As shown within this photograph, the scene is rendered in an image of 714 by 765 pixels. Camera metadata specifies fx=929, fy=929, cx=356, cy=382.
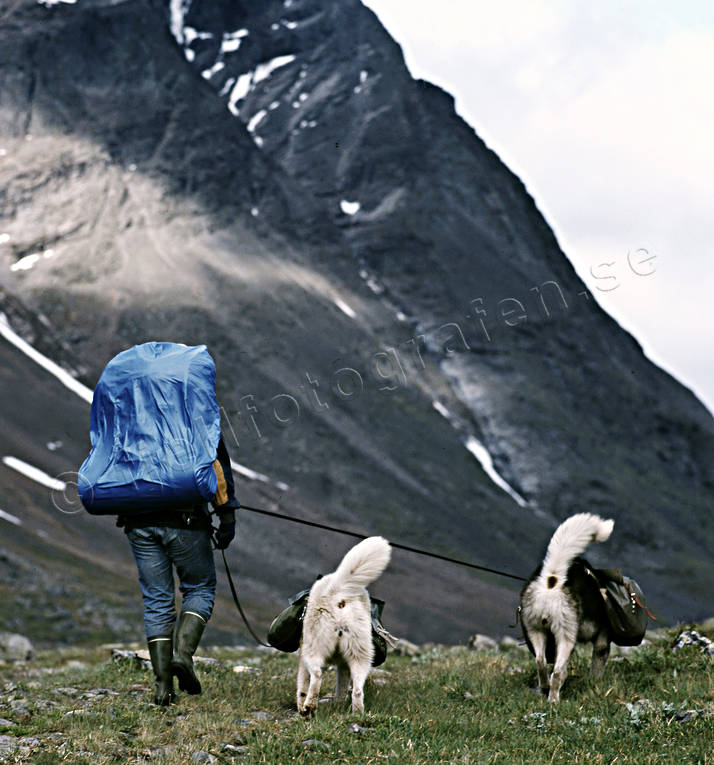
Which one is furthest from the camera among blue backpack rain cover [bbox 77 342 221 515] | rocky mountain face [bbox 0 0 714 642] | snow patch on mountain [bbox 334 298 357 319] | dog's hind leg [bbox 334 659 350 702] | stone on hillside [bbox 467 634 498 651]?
snow patch on mountain [bbox 334 298 357 319]

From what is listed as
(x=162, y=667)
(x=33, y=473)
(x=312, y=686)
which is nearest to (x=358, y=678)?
(x=312, y=686)

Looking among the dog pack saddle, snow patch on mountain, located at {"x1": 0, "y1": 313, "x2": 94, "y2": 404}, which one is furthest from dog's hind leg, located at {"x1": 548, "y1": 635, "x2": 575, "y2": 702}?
snow patch on mountain, located at {"x1": 0, "y1": 313, "x2": 94, "y2": 404}

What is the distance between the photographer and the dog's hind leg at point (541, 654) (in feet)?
26.4

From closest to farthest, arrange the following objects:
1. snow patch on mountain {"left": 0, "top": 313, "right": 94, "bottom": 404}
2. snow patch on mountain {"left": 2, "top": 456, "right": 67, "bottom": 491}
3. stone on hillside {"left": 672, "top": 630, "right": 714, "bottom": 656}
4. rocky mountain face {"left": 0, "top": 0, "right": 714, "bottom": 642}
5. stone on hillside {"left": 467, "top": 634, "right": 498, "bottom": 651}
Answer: stone on hillside {"left": 672, "top": 630, "right": 714, "bottom": 656}
stone on hillside {"left": 467, "top": 634, "right": 498, "bottom": 651}
snow patch on mountain {"left": 2, "top": 456, "right": 67, "bottom": 491}
rocky mountain face {"left": 0, "top": 0, "right": 714, "bottom": 642}
snow patch on mountain {"left": 0, "top": 313, "right": 94, "bottom": 404}

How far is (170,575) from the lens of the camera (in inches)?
304

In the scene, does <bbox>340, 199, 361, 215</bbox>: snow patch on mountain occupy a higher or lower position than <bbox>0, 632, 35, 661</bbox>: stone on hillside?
higher

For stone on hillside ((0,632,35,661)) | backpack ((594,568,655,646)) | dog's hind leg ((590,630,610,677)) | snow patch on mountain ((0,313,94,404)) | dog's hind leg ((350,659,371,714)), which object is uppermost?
snow patch on mountain ((0,313,94,404))

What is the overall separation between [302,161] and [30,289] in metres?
48.6

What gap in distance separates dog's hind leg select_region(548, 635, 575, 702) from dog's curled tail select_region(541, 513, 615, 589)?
1.58ft

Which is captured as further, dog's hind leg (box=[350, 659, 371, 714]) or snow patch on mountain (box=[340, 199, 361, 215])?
snow patch on mountain (box=[340, 199, 361, 215])

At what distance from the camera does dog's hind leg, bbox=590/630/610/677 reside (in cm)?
848

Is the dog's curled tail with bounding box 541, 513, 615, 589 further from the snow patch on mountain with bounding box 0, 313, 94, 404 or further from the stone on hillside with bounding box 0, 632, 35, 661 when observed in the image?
the snow patch on mountain with bounding box 0, 313, 94, 404

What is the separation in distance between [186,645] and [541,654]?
9.98 ft

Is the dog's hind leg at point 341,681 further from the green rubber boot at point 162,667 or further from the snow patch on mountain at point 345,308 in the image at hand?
the snow patch on mountain at point 345,308
